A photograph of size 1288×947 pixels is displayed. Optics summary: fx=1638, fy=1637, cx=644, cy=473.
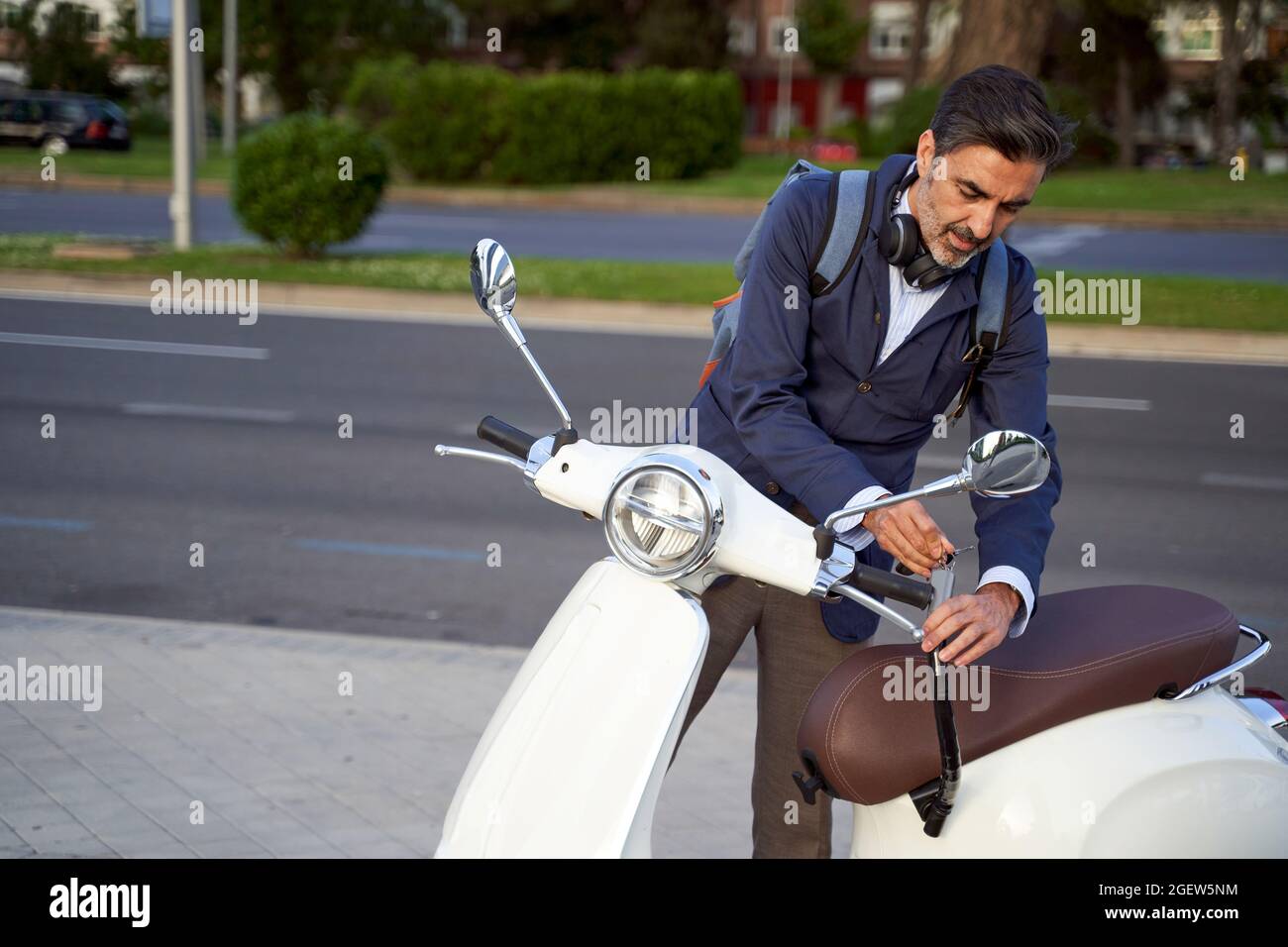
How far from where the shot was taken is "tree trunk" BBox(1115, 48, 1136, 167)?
4481cm

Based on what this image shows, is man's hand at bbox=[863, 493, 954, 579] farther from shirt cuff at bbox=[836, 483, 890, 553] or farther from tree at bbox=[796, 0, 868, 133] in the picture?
tree at bbox=[796, 0, 868, 133]

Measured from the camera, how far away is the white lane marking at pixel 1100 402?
10773 mm

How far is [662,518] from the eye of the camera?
211cm

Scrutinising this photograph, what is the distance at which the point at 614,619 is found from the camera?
7.36ft

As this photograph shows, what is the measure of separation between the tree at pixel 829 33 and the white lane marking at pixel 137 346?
49667mm

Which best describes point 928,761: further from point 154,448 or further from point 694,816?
point 154,448

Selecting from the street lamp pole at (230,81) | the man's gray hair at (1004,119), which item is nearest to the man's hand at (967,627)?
the man's gray hair at (1004,119)

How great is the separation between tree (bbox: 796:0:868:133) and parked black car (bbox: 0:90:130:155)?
96.1 feet

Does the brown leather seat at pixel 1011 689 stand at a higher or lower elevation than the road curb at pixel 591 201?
lower

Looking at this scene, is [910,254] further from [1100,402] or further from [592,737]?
[1100,402]

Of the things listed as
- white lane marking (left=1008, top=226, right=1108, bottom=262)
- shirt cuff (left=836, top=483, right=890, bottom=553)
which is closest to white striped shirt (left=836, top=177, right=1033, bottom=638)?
shirt cuff (left=836, top=483, right=890, bottom=553)

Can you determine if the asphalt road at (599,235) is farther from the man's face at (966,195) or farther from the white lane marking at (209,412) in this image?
the man's face at (966,195)

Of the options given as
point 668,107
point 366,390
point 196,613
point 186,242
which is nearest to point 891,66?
point 668,107
